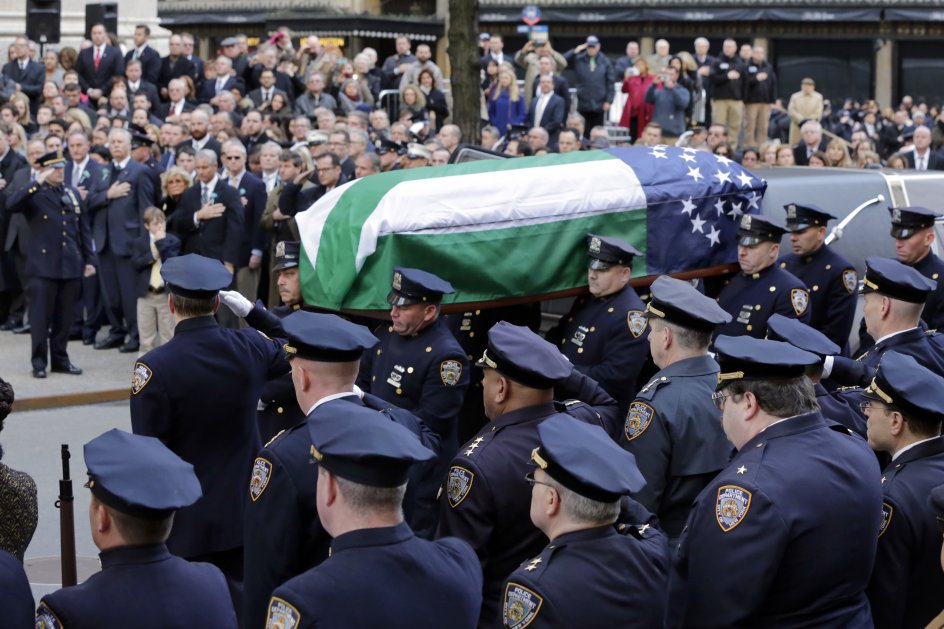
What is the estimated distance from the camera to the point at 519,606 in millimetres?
3225

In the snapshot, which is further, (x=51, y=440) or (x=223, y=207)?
(x=223, y=207)

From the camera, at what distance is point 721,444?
4621 mm

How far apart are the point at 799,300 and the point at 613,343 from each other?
1.14 metres

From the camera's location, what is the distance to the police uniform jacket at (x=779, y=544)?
3.51 meters

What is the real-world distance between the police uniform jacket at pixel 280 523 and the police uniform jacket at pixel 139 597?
2.19ft

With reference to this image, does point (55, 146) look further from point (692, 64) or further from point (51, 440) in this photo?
point (692, 64)

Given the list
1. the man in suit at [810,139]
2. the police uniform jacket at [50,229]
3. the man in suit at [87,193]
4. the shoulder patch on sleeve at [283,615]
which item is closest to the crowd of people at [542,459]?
the shoulder patch on sleeve at [283,615]

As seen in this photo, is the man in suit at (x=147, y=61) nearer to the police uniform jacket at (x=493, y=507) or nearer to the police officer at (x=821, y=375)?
the police officer at (x=821, y=375)

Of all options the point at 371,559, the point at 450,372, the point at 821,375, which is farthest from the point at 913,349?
the point at 371,559

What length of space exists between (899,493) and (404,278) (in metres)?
2.46

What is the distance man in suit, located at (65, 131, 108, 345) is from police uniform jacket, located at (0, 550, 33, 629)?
8.97 metres

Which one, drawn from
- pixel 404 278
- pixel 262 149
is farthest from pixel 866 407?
pixel 262 149

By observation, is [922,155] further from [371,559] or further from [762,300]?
[371,559]

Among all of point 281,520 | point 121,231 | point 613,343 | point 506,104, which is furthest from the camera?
point 506,104
